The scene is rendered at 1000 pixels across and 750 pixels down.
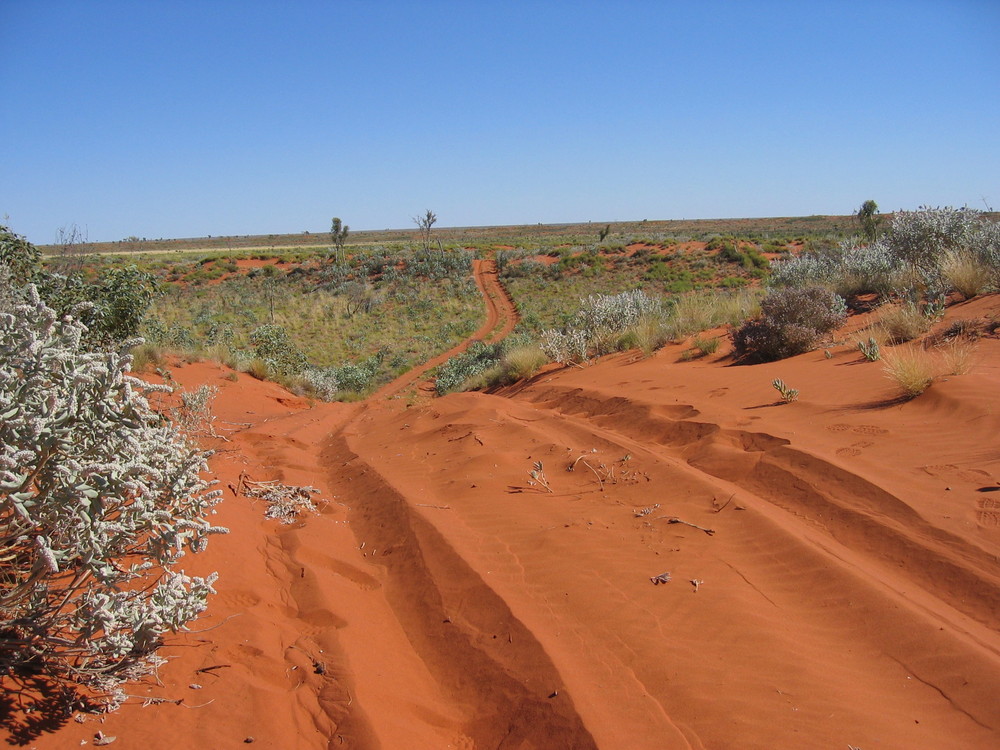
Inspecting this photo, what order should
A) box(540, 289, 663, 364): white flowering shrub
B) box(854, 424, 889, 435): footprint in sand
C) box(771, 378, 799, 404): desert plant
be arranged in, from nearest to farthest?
box(854, 424, 889, 435): footprint in sand < box(771, 378, 799, 404): desert plant < box(540, 289, 663, 364): white flowering shrub

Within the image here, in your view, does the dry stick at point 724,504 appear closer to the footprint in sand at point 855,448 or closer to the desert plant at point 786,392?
the footprint in sand at point 855,448

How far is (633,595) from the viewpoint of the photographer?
4098 mm

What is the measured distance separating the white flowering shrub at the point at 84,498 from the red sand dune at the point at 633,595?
34 centimetres

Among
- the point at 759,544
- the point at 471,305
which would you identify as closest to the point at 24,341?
the point at 759,544

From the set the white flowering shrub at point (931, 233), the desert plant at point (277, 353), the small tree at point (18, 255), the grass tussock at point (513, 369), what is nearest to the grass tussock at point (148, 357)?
the desert plant at point (277, 353)

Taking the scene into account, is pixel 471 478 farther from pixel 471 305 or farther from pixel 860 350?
pixel 471 305

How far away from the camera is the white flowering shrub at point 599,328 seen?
13.4 meters

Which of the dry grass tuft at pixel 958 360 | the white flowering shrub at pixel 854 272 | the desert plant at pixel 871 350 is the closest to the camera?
the dry grass tuft at pixel 958 360

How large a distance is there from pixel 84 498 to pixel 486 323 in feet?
79.8

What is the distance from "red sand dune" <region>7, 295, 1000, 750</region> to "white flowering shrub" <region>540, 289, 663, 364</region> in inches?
236

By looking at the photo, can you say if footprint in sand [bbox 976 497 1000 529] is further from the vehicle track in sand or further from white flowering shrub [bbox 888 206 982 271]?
the vehicle track in sand

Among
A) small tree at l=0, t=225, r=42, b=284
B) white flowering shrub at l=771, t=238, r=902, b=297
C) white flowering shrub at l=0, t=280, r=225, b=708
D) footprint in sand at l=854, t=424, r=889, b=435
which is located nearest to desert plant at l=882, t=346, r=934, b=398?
footprint in sand at l=854, t=424, r=889, b=435

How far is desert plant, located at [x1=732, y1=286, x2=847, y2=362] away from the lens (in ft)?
32.8

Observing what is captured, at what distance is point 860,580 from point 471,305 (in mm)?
26724
